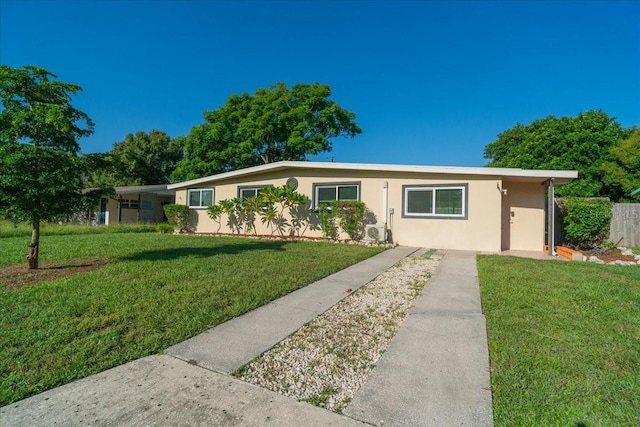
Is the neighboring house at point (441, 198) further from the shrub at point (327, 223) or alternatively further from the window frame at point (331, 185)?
the shrub at point (327, 223)

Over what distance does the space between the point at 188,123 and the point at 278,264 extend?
21.2 meters

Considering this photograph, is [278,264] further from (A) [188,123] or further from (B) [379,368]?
(A) [188,123]

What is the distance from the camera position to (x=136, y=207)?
70.7 ft

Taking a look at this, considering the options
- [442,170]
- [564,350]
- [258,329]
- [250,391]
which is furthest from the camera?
[442,170]

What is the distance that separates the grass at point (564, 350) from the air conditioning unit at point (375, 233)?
4.74 m

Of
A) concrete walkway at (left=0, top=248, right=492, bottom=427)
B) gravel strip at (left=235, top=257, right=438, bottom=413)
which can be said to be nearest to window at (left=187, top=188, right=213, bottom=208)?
gravel strip at (left=235, top=257, right=438, bottom=413)

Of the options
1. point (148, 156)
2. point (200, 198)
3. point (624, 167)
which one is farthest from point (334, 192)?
point (148, 156)

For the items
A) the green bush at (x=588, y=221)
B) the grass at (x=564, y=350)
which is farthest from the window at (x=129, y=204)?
the green bush at (x=588, y=221)

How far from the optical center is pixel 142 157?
29422 mm

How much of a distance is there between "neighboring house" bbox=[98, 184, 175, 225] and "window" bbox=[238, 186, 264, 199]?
10.2 meters

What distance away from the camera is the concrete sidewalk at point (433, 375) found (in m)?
1.84

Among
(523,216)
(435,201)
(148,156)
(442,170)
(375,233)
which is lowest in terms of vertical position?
(375,233)

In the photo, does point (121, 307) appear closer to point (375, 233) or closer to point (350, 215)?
point (350, 215)

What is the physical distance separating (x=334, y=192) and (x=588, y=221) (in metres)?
7.87
